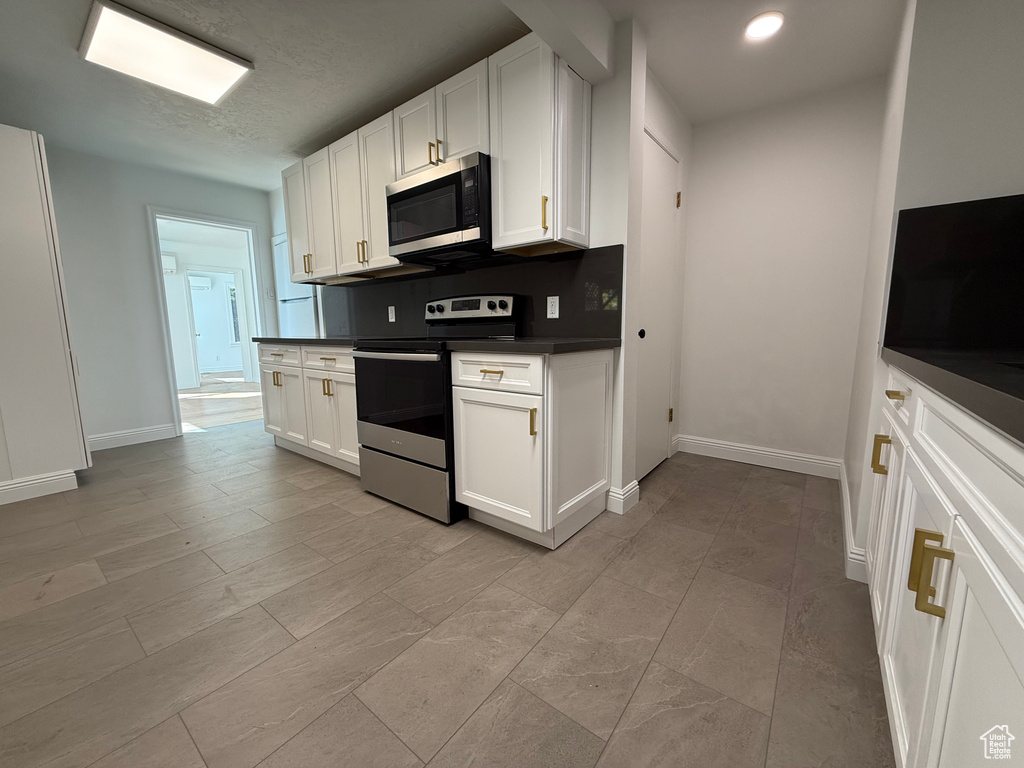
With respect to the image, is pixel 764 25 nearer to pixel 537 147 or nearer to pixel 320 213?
pixel 537 147

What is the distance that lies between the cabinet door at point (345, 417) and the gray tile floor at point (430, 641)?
50cm

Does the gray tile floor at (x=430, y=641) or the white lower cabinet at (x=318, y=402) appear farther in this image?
the white lower cabinet at (x=318, y=402)

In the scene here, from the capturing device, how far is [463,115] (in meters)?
2.15

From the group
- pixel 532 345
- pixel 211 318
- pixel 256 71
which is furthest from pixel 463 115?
pixel 211 318

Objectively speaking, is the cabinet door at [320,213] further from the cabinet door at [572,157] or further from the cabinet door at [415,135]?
the cabinet door at [572,157]

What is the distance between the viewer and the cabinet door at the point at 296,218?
3295mm

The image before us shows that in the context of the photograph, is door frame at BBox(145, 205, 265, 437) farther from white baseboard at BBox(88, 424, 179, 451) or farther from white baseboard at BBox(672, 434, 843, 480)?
white baseboard at BBox(672, 434, 843, 480)

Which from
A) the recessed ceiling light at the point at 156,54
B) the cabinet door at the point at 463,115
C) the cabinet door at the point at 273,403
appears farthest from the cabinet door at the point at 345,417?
the recessed ceiling light at the point at 156,54

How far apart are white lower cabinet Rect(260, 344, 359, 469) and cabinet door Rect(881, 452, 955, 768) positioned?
2461 millimetres

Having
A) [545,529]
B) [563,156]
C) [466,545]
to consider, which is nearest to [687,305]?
[563,156]

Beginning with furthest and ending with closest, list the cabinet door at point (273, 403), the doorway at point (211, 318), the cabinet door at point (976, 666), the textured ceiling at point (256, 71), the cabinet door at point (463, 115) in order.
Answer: the doorway at point (211, 318), the cabinet door at point (273, 403), the cabinet door at point (463, 115), the textured ceiling at point (256, 71), the cabinet door at point (976, 666)

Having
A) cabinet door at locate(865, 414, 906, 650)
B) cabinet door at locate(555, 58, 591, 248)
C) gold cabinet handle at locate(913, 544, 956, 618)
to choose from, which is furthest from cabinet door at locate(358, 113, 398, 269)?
gold cabinet handle at locate(913, 544, 956, 618)

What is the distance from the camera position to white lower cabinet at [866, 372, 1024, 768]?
48 centimetres

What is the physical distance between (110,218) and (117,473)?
219 cm
